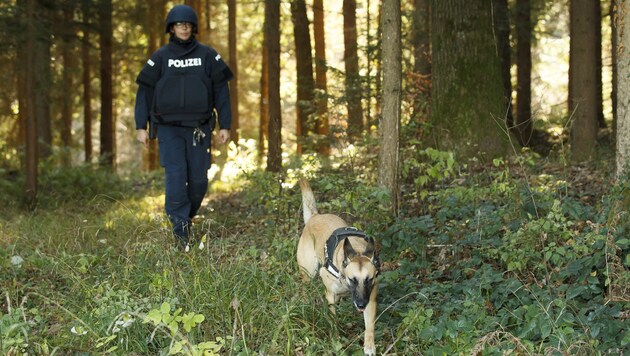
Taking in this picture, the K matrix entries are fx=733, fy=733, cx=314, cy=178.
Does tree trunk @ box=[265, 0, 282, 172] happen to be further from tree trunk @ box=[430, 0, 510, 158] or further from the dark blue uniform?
the dark blue uniform

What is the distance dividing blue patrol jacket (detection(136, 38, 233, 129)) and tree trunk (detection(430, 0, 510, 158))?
134 inches

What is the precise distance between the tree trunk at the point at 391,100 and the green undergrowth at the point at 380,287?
15.9 inches

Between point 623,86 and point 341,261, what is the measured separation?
2921mm

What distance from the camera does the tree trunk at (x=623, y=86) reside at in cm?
606

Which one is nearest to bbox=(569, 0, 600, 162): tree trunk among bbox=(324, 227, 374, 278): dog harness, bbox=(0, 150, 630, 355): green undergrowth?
bbox=(0, 150, 630, 355): green undergrowth

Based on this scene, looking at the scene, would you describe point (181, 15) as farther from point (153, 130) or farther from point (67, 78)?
point (67, 78)

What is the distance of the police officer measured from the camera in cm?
799

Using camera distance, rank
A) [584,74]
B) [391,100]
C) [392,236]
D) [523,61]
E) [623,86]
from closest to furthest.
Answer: [623,86] < [392,236] < [391,100] < [584,74] < [523,61]

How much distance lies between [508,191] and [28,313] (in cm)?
436

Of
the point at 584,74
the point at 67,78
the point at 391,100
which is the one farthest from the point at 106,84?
the point at 391,100

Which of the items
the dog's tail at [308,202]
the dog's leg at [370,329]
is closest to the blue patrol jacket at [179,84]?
the dog's tail at [308,202]

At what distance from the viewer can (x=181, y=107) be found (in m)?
7.98

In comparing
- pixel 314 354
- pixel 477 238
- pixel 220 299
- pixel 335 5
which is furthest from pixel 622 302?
pixel 335 5

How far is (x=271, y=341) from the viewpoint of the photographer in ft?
15.6
